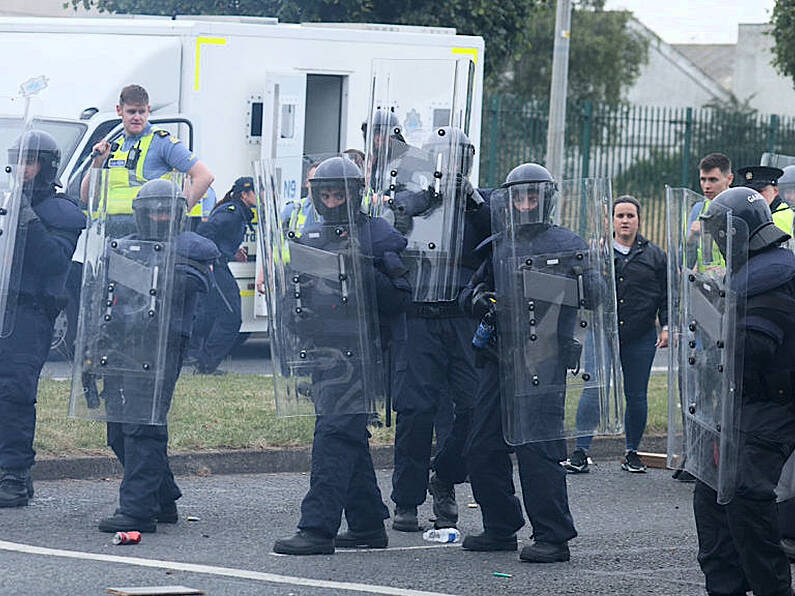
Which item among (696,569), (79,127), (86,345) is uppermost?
(79,127)

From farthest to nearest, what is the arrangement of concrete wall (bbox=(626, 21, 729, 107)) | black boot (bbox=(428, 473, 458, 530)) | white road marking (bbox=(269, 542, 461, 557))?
concrete wall (bbox=(626, 21, 729, 107)), black boot (bbox=(428, 473, 458, 530)), white road marking (bbox=(269, 542, 461, 557))

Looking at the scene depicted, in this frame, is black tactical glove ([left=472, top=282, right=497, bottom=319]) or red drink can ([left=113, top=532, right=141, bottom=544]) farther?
black tactical glove ([left=472, top=282, right=497, bottom=319])

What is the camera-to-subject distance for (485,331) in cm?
746

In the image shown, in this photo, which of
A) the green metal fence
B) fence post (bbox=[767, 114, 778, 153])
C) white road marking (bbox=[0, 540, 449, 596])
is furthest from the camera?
fence post (bbox=[767, 114, 778, 153])

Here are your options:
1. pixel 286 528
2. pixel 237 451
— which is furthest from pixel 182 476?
pixel 286 528

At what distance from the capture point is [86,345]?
7840 millimetres

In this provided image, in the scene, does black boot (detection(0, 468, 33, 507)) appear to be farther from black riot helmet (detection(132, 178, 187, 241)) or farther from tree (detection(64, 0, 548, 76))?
tree (detection(64, 0, 548, 76))

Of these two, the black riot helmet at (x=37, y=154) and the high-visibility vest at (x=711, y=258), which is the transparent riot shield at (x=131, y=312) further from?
A: the high-visibility vest at (x=711, y=258)

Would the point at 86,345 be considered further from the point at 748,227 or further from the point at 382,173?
the point at 748,227

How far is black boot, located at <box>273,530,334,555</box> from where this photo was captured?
7.24 meters

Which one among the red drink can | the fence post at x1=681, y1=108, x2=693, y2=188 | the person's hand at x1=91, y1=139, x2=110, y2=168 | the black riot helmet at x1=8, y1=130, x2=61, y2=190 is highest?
the fence post at x1=681, y1=108, x2=693, y2=188

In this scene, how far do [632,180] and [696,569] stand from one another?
1712cm

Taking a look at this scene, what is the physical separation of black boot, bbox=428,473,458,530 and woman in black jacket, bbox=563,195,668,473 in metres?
2.12

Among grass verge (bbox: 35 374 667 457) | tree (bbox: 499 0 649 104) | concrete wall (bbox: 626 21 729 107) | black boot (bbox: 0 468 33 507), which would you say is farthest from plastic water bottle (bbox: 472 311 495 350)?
concrete wall (bbox: 626 21 729 107)
